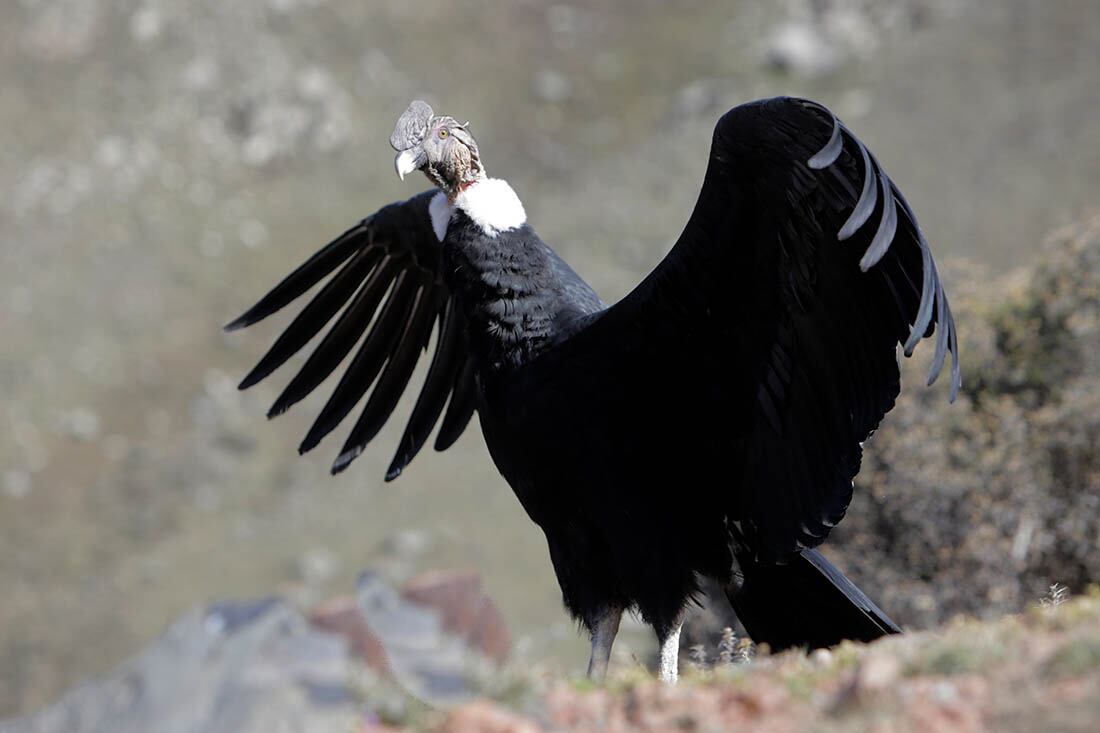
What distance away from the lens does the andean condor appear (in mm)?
5574

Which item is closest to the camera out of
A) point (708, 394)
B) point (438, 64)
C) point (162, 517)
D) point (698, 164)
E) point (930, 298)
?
point (930, 298)

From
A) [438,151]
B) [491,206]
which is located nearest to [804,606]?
[491,206]

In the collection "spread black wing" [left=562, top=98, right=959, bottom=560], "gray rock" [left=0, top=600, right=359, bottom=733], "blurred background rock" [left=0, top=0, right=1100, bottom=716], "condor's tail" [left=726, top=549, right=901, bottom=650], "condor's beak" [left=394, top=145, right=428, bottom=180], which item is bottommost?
"gray rock" [left=0, top=600, right=359, bottom=733]

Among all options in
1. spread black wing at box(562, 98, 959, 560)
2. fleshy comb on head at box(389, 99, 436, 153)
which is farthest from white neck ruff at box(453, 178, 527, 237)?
spread black wing at box(562, 98, 959, 560)

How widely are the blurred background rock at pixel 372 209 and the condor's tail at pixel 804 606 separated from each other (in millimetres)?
5269

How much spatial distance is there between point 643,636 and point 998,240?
48.9 feet

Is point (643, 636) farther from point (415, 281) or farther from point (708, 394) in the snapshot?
point (708, 394)

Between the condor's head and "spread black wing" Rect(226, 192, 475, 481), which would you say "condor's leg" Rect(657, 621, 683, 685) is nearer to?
the condor's head

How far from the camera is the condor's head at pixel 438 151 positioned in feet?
22.6

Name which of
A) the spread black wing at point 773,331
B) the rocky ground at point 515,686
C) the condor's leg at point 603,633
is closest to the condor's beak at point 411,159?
the spread black wing at point 773,331

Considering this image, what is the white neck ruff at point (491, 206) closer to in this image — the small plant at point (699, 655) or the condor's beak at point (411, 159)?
the condor's beak at point (411, 159)

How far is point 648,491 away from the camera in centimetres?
620

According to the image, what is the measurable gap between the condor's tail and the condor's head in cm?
226

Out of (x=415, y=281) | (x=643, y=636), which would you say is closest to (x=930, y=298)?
(x=415, y=281)
